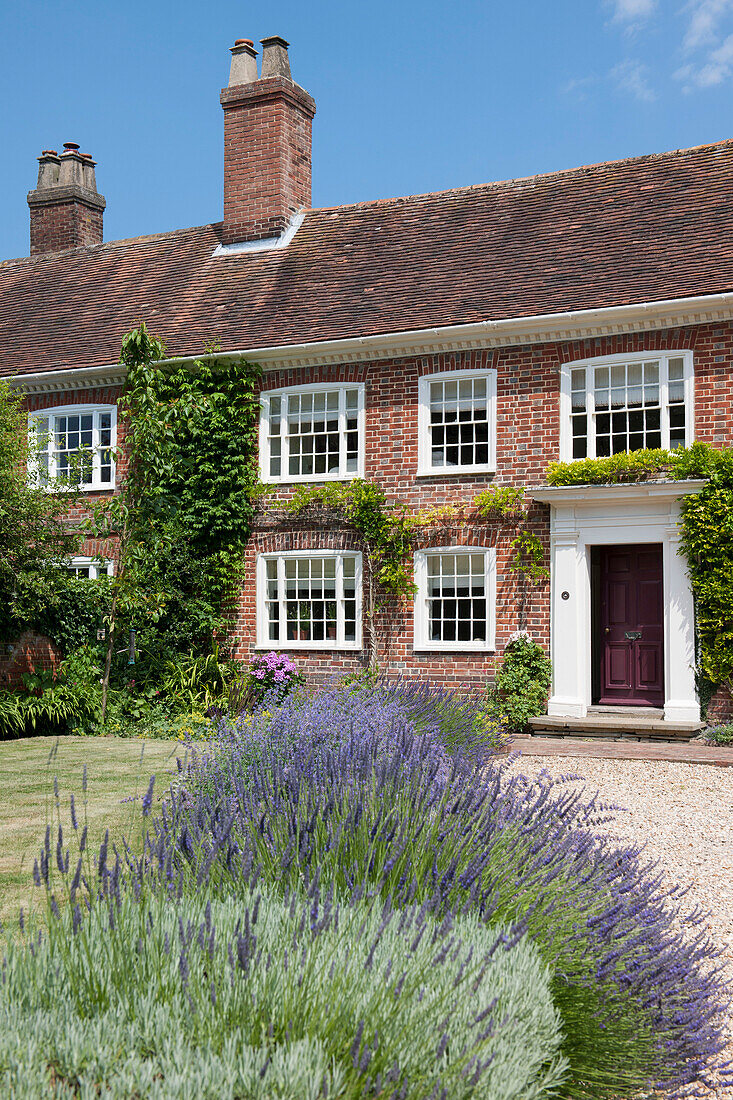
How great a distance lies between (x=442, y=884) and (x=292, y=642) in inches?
504

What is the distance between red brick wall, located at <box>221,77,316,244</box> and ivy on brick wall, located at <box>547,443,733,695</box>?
9549 millimetres

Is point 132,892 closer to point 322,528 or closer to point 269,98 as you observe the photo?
point 322,528

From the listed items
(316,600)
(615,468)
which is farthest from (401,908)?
(316,600)

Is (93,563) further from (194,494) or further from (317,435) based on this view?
(317,435)

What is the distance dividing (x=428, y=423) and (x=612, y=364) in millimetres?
2941

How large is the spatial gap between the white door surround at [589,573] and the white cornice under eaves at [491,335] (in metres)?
2.34

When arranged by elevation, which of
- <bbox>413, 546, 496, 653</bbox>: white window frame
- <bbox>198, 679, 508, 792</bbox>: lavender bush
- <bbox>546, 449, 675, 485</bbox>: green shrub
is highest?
<bbox>546, 449, 675, 485</bbox>: green shrub

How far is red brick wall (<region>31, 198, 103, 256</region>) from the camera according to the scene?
2406 centimetres

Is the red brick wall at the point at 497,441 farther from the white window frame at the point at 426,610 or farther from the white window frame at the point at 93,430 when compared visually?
the white window frame at the point at 93,430

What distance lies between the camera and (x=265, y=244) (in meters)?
19.6

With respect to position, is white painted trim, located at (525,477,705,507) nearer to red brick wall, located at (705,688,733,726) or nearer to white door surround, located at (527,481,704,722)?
white door surround, located at (527,481,704,722)

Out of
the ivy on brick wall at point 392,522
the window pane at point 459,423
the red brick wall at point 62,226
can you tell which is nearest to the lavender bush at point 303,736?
the ivy on brick wall at point 392,522

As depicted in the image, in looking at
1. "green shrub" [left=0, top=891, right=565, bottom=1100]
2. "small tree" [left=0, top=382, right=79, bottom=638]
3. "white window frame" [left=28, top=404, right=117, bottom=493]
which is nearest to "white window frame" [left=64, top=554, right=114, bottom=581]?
"white window frame" [left=28, top=404, right=117, bottom=493]

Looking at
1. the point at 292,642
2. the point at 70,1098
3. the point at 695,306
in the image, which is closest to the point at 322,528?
the point at 292,642
